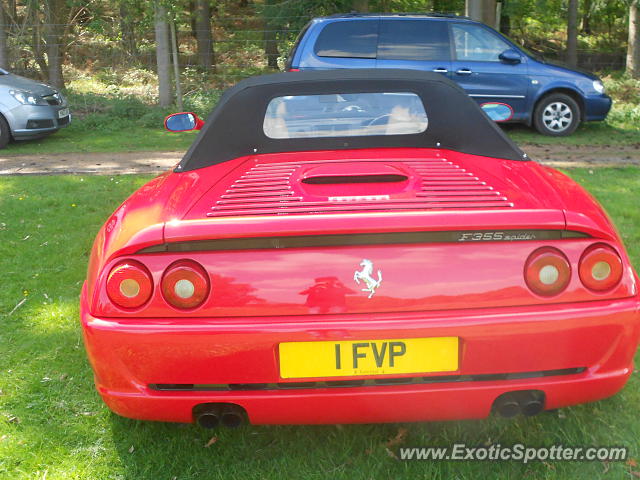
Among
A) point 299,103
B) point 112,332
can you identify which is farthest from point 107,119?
point 112,332

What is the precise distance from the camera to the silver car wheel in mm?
11305

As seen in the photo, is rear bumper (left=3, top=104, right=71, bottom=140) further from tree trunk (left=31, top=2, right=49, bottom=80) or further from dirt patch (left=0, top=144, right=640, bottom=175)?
tree trunk (left=31, top=2, right=49, bottom=80)

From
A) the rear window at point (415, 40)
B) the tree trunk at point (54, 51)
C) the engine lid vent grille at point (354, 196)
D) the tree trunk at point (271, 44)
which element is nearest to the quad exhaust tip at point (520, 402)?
the engine lid vent grille at point (354, 196)

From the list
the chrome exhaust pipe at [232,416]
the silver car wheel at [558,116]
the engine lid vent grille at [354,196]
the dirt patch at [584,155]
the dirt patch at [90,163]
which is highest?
the engine lid vent grille at [354,196]

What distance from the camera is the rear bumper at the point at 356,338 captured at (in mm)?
2162

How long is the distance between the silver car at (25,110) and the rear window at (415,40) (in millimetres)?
5479

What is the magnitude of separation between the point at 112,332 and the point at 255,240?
0.56 m

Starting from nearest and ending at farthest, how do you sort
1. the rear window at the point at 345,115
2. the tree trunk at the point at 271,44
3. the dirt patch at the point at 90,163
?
the rear window at the point at 345,115
the dirt patch at the point at 90,163
the tree trunk at the point at 271,44

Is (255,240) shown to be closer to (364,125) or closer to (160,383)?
(160,383)

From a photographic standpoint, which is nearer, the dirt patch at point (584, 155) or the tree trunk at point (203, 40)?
the dirt patch at point (584, 155)

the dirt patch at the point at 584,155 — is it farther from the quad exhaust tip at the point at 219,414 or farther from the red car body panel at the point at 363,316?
the quad exhaust tip at the point at 219,414

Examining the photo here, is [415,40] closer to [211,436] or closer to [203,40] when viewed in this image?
[203,40]

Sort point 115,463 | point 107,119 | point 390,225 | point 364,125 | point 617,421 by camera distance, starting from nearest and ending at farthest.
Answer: point 390,225 < point 115,463 < point 617,421 < point 364,125 < point 107,119

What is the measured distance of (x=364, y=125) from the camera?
3334 millimetres
